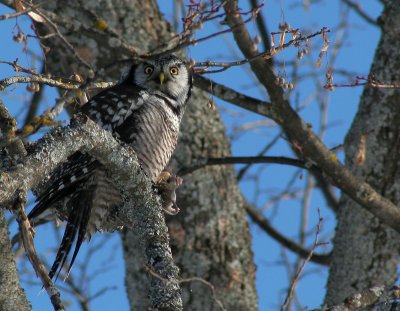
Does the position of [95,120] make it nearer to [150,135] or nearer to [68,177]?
[150,135]

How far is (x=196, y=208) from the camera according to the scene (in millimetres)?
6035

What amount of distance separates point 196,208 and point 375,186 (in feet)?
4.37

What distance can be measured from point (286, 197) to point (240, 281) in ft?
Answer: 15.9

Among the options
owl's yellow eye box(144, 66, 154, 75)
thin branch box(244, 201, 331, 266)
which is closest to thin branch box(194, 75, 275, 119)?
owl's yellow eye box(144, 66, 154, 75)

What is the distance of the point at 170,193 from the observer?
14.4ft

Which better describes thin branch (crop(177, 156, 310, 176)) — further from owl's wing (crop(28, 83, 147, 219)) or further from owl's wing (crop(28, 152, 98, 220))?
owl's wing (crop(28, 152, 98, 220))

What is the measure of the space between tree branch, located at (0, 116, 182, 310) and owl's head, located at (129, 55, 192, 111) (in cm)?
178

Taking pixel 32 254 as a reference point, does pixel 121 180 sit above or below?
above

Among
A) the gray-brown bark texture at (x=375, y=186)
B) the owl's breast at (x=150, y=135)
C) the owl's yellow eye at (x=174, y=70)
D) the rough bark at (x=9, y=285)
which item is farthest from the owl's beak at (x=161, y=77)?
the rough bark at (x=9, y=285)

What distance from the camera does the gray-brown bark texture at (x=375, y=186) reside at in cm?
569

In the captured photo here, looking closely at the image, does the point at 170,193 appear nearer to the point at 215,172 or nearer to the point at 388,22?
the point at 215,172

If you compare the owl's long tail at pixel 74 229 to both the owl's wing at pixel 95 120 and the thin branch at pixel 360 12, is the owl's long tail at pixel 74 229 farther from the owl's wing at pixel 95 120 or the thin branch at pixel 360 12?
the thin branch at pixel 360 12

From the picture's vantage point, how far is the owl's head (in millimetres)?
5359

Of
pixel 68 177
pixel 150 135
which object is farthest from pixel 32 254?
pixel 150 135
